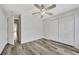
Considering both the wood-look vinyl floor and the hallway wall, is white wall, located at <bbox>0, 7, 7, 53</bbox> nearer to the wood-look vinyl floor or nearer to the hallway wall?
the wood-look vinyl floor

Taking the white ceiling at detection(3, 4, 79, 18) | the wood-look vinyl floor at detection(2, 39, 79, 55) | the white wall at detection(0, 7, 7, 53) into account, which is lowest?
the wood-look vinyl floor at detection(2, 39, 79, 55)

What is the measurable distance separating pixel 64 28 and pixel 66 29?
0.03 meters

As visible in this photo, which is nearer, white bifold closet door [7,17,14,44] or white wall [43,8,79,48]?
white wall [43,8,79,48]

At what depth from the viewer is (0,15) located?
4.66 feet

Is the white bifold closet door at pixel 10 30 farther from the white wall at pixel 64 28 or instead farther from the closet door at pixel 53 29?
the closet door at pixel 53 29

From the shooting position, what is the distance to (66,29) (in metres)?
1.47

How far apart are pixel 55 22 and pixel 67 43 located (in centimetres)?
39

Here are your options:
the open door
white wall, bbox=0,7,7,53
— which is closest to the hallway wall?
the open door

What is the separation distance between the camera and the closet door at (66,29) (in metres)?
1.41

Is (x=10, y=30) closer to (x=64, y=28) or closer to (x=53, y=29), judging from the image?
(x=53, y=29)

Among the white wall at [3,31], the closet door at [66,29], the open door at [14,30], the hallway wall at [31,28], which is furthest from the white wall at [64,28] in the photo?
the white wall at [3,31]

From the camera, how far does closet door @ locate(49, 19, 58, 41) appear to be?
5.00 feet

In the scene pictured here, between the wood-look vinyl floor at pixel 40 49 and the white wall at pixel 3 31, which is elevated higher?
the white wall at pixel 3 31
